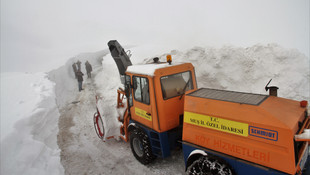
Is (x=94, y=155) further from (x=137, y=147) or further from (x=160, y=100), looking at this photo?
(x=160, y=100)

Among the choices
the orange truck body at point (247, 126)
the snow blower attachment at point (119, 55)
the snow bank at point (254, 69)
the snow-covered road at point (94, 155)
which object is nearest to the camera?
the orange truck body at point (247, 126)

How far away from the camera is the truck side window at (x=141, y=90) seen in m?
4.46

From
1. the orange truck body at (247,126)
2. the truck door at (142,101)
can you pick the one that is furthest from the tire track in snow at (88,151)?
the orange truck body at (247,126)

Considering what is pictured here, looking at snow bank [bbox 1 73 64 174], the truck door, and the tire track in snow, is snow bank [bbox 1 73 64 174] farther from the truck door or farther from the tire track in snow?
the truck door

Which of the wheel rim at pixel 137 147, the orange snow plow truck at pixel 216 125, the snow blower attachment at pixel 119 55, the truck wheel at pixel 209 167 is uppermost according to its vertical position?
the snow blower attachment at pixel 119 55

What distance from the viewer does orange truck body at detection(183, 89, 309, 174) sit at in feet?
8.52

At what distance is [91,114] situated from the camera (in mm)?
8961

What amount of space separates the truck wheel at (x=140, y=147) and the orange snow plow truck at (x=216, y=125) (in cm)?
1

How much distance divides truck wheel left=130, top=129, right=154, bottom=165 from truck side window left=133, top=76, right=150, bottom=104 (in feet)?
2.90

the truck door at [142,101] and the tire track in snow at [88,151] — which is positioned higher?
the truck door at [142,101]

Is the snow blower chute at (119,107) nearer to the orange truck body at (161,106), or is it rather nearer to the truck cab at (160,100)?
the truck cab at (160,100)

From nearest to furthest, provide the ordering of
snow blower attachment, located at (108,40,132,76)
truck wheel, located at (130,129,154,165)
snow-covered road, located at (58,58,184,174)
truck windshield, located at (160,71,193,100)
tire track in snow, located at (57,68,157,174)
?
truck windshield, located at (160,71,193,100)
truck wheel, located at (130,129,154,165)
snow-covered road, located at (58,58,184,174)
tire track in snow, located at (57,68,157,174)
snow blower attachment, located at (108,40,132,76)

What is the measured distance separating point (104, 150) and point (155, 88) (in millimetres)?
3079

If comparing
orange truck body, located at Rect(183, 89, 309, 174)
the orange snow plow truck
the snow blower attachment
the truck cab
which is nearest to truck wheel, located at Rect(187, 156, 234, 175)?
the orange snow plow truck
